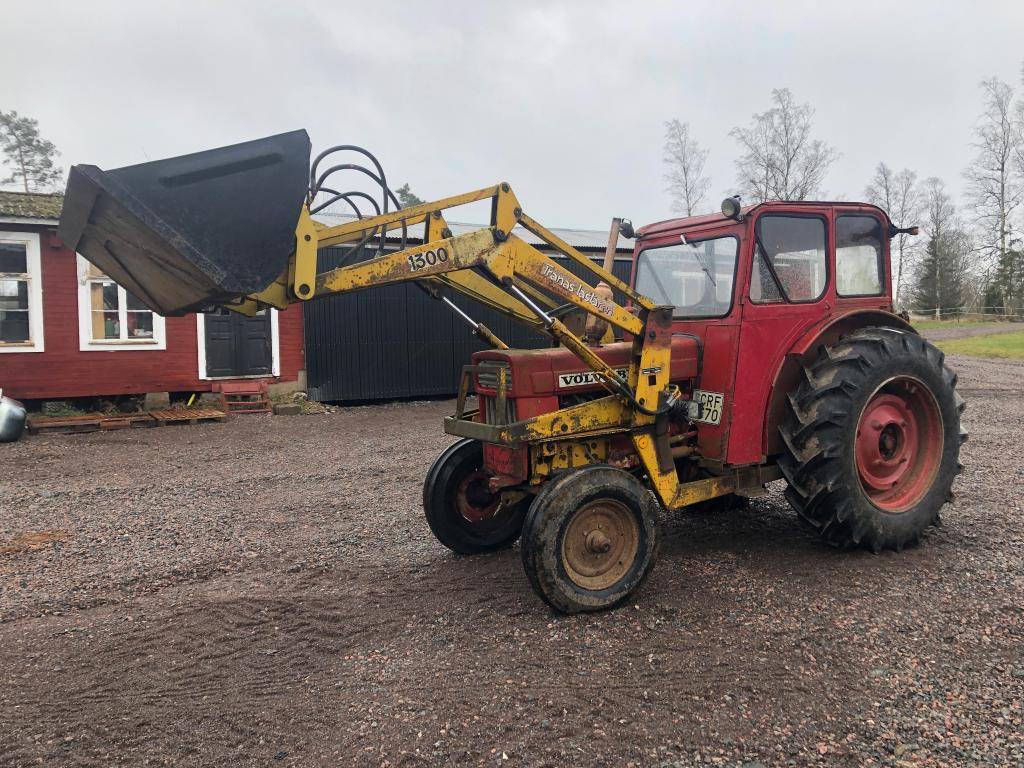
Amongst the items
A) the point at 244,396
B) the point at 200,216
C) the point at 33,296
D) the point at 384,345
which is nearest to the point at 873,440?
the point at 200,216

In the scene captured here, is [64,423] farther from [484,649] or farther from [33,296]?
[484,649]

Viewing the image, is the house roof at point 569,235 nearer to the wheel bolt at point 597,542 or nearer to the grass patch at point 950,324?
the wheel bolt at point 597,542

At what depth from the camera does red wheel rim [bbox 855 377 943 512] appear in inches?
180

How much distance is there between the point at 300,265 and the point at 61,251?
9.69 meters

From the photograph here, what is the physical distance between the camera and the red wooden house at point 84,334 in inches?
414

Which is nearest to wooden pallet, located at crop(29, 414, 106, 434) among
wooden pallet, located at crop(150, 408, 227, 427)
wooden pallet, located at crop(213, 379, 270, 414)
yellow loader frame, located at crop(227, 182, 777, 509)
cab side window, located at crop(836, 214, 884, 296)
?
wooden pallet, located at crop(150, 408, 227, 427)

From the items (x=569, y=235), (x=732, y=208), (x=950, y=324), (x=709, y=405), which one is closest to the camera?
(x=732, y=208)

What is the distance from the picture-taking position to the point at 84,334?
10.9 metres

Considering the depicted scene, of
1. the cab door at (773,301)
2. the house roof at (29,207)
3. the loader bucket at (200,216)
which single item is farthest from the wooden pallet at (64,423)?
the cab door at (773,301)

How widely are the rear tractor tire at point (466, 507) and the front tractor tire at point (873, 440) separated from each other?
1883 mm

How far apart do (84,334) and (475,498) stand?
911 cm

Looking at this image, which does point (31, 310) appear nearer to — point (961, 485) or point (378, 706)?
point (378, 706)

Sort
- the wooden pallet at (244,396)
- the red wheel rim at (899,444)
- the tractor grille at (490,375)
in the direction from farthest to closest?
the wooden pallet at (244,396) → the red wheel rim at (899,444) → the tractor grille at (490,375)

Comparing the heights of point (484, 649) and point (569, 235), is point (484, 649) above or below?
below
